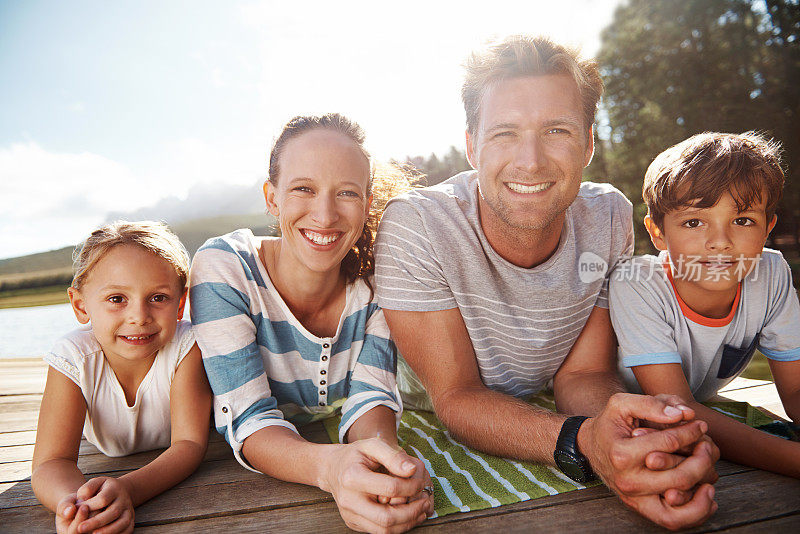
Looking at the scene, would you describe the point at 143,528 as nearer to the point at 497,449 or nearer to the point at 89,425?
the point at 89,425

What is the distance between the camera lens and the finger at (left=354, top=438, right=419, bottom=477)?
130 cm

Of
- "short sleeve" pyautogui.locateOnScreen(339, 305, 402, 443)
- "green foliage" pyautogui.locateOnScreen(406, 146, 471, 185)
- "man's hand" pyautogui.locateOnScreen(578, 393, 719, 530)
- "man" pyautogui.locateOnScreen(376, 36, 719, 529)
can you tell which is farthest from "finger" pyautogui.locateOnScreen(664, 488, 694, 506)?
"green foliage" pyautogui.locateOnScreen(406, 146, 471, 185)

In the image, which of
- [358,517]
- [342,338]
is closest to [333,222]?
[342,338]

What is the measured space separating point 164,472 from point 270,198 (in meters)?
0.96

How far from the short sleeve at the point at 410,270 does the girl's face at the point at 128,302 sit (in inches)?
29.2

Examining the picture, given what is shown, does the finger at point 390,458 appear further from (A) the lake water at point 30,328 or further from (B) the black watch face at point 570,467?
(A) the lake water at point 30,328

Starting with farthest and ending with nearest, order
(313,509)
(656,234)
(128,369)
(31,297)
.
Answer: (31,297) < (656,234) < (128,369) < (313,509)

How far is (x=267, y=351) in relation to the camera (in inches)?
76.9

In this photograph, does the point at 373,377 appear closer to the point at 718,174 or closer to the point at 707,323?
the point at 707,323

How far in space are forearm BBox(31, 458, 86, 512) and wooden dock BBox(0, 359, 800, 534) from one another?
0.07m

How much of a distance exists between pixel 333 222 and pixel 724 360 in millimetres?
1543

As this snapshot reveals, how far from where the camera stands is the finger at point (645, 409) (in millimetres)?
1317

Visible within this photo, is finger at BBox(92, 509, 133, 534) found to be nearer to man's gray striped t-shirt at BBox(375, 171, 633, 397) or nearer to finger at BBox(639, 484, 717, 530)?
man's gray striped t-shirt at BBox(375, 171, 633, 397)

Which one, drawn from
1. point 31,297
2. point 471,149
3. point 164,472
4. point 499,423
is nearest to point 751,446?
point 499,423
